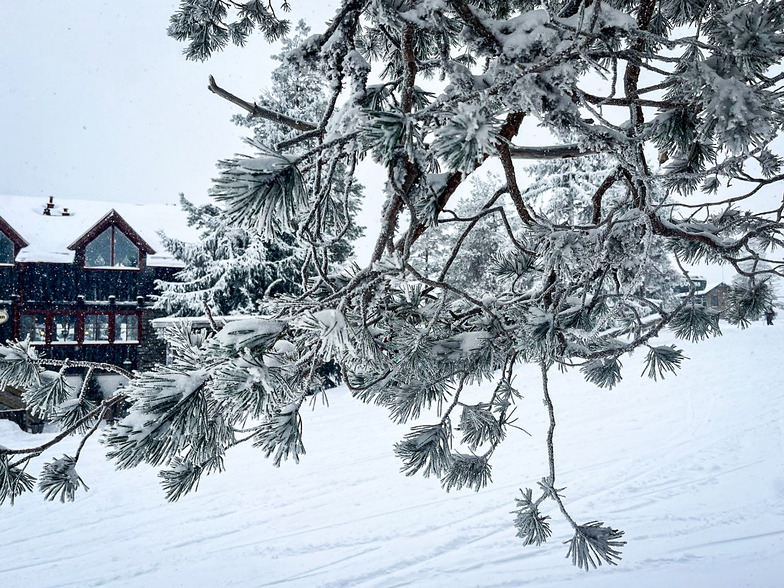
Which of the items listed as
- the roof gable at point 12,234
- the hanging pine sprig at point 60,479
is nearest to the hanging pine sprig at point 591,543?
the hanging pine sprig at point 60,479

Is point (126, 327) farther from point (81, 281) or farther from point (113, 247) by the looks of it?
point (113, 247)

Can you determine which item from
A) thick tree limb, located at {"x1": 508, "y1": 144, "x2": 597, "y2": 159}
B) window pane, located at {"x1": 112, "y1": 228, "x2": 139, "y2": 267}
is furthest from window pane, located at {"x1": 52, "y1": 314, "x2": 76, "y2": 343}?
thick tree limb, located at {"x1": 508, "y1": 144, "x2": 597, "y2": 159}

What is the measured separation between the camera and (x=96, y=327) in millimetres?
15531

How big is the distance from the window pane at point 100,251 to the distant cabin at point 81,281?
1.1 inches

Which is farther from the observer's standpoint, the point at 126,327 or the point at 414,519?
the point at 126,327

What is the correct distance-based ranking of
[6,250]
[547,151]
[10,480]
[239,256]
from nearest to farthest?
[10,480] → [547,151] → [239,256] → [6,250]

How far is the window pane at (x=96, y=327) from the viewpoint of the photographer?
15.5 metres

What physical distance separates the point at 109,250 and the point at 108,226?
779 mm

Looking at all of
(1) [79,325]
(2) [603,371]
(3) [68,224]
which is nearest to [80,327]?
(1) [79,325]

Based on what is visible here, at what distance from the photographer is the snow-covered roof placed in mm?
14977

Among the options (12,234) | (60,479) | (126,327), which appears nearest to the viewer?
(60,479)

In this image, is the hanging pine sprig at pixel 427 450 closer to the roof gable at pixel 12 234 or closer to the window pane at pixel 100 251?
the window pane at pixel 100 251

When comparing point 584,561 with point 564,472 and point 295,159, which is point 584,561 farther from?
point 564,472

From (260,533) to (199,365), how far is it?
16.0ft
